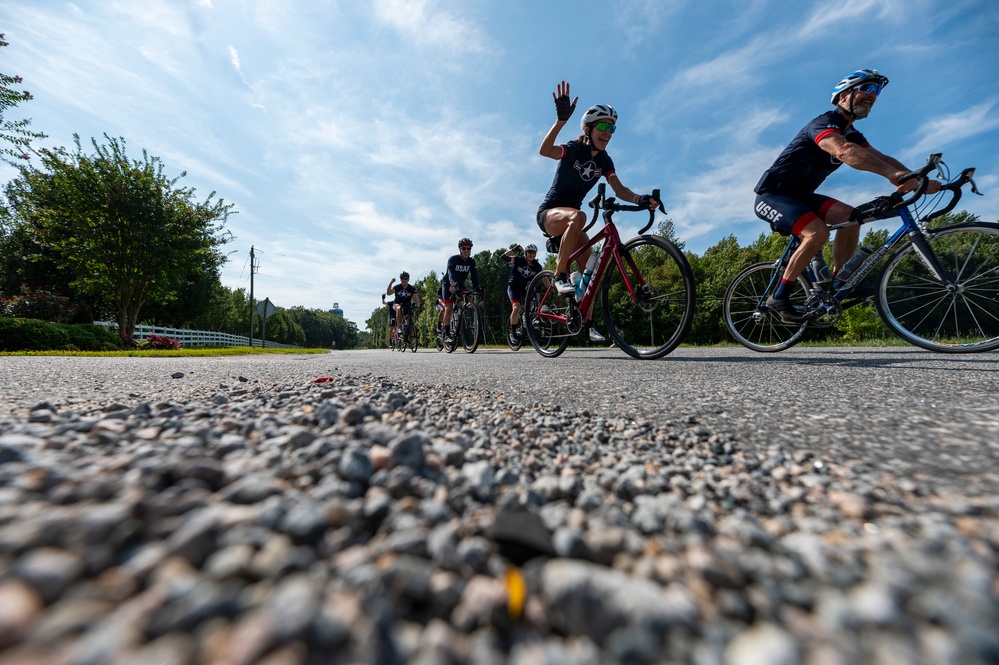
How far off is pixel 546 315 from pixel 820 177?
291cm

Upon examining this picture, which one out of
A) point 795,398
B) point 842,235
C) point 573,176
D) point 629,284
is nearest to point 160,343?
point 573,176

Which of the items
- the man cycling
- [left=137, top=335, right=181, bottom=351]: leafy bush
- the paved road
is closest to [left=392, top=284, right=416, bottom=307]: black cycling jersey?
the man cycling

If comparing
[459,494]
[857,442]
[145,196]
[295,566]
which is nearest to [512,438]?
[459,494]

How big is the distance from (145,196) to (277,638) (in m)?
18.2

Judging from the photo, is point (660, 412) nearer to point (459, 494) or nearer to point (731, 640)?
point (459, 494)

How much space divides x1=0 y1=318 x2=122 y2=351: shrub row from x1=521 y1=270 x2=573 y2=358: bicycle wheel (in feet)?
34.3

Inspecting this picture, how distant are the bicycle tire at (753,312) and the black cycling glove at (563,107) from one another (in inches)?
101

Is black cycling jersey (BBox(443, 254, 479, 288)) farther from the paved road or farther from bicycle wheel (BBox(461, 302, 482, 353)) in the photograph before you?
the paved road

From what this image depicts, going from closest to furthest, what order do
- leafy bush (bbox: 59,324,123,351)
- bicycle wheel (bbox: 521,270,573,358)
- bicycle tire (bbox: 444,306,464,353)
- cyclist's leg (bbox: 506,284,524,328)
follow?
bicycle wheel (bbox: 521,270,573,358), cyclist's leg (bbox: 506,284,524,328), bicycle tire (bbox: 444,306,464,353), leafy bush (bbox: 59,324,123,351)

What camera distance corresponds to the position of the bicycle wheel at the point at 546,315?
4718mm

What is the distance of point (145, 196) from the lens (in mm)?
13477

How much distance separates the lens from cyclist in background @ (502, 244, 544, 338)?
6.39 metres

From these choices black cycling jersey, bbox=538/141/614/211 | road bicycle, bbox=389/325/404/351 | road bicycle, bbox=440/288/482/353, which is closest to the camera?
black cycling jersey, bbox=538/141/614/211

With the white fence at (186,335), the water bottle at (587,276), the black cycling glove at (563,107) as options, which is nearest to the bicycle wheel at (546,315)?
the water bottle at (587,276)
